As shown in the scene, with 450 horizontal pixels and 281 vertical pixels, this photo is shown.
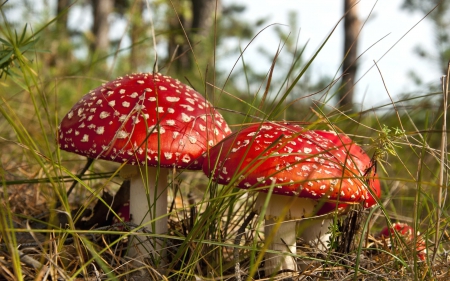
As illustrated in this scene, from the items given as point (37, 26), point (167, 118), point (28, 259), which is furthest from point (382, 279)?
point (37, 26)

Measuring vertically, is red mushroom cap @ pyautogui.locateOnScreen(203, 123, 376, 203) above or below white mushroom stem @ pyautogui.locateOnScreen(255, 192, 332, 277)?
above

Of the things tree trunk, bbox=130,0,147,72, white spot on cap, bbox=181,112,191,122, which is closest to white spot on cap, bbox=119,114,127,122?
white spot on cap, bbox=181,112,191,122

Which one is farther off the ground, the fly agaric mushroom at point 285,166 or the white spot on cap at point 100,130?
the white spot on cap at point 100,130

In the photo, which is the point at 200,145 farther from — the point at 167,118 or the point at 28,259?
the point at 28,259

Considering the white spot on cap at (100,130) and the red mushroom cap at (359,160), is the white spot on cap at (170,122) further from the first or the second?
the red mushroom cap at (359,160)

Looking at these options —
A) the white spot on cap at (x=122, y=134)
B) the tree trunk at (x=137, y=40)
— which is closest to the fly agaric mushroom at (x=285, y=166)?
the white spot on cap at (x=122, y=134)

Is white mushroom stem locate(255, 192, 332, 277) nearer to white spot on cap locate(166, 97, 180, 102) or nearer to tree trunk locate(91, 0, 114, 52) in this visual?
white spot on cap locate(166, 97, 180, 102)

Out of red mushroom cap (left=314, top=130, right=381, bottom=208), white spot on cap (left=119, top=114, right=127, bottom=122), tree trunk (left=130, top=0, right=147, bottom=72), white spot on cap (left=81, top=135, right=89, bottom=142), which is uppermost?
tree trunk (left=130, top=0, right=147, bottom=72)
